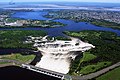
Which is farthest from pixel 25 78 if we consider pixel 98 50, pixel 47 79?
pixel 98 50

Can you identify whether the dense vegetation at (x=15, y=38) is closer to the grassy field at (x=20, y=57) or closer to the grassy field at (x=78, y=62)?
the grassy field at (x=20, y=57)

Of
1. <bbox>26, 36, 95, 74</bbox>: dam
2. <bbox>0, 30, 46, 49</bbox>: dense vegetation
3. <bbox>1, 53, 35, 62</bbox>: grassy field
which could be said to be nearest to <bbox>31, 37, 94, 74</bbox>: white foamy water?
<bbox>26, 36, 95, 74</bbox>: dam

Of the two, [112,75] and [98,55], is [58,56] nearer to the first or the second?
[98,55]

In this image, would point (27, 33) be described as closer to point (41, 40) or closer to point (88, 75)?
point (41, 40)

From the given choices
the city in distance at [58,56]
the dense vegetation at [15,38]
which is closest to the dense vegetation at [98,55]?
the city in distance at [58,56]

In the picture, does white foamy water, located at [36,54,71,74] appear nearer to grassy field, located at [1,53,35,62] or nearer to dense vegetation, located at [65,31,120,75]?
dense vegetation, located at [65,31,120,75]

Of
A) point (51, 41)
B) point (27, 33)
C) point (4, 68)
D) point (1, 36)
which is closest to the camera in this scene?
point (4, 68)
